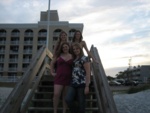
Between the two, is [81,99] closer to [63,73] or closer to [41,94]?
[63,73]

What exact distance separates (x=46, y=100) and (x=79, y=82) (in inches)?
69.3

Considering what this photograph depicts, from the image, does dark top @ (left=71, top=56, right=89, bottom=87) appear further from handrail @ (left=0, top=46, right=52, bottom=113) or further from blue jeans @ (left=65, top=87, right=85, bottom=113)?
handrail @ (left=0, top=46, right=52, bottom=113)

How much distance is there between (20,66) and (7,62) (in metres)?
3.12

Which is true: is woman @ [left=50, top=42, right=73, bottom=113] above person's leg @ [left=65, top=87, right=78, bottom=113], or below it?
above

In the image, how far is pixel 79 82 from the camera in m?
5.23

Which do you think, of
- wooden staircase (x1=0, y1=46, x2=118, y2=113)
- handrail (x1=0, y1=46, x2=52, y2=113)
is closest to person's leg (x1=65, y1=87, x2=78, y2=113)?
wooden staircase (x1=0, y1=46, x2=118, y2=113)

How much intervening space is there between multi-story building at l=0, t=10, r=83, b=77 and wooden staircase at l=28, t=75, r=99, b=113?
182ft

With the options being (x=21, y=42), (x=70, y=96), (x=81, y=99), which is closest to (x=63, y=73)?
(x=70, y=96)

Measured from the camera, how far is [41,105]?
7059 mm

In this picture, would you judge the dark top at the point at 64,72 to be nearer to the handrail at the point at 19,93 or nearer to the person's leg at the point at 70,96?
the person's leg at the point at 70,96

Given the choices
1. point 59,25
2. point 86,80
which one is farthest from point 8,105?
point 59,25

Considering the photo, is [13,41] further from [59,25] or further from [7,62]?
[59,25]

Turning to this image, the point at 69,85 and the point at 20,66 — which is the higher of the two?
the point at 20,66

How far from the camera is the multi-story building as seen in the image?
208ft
